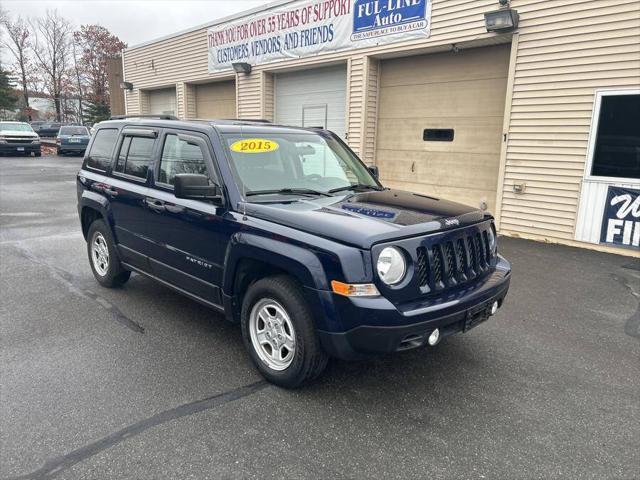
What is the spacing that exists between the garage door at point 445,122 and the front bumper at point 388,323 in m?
6.86

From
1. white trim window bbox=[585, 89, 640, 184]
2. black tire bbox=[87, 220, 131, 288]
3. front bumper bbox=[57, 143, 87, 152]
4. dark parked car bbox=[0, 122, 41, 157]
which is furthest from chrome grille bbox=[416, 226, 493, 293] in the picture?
front bumper bbox=[57, 143, 87, 152]

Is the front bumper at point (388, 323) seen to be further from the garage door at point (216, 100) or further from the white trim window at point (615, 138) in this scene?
the garage door at point (216, 100)

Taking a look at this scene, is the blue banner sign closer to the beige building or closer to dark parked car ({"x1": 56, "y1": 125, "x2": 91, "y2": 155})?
the beige building

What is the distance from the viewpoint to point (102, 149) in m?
5.43

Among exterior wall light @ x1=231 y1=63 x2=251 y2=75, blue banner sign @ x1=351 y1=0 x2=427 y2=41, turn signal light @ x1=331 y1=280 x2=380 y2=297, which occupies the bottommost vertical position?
turn signal light @ x1=331 y1=280 x2=380 y2=297

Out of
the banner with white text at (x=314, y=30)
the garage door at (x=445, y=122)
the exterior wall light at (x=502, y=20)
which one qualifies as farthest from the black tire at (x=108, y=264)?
the banner with white text at (x=314, y=30)

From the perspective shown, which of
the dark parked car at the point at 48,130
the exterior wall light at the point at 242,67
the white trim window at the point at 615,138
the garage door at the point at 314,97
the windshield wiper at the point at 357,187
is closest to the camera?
the windshield wiper at the point at 357,187

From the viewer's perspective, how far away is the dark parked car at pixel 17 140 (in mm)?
25650

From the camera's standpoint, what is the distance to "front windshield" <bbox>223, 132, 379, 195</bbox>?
3.88 meters

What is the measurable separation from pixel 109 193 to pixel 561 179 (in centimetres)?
699

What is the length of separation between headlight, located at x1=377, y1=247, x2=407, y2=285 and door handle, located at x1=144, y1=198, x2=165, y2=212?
2.24 metres

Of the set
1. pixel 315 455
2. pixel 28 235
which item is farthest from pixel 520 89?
pixel 28 235

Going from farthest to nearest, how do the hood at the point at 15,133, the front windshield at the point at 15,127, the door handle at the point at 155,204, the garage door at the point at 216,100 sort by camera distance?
the front windshield at the point at 15,127 < the hood at the point at 15,133 < the garage door at the point at 216,100 < the door handle at the point at 155,204

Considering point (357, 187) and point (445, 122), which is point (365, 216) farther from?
point (445, 122)
